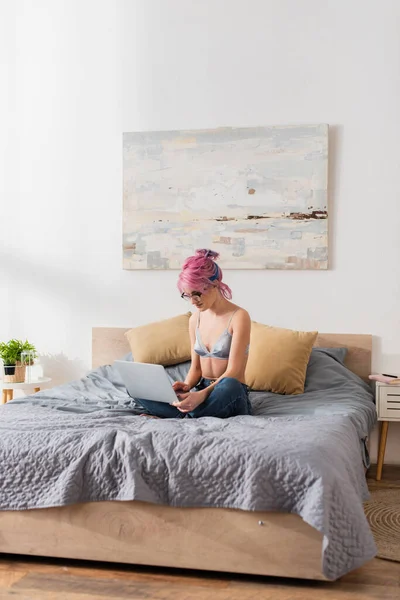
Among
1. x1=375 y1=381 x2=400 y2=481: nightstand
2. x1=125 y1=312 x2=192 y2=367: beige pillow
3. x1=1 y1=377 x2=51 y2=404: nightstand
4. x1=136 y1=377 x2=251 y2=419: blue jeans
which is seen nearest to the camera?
x1=136 y1=377 x2=251 y2=419: blue jeans

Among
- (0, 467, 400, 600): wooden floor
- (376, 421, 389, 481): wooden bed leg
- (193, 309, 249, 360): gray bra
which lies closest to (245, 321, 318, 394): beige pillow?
(376, 421, 389, 481): wooden bed leg

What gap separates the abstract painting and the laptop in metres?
1.47

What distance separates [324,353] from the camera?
4016 millimetres

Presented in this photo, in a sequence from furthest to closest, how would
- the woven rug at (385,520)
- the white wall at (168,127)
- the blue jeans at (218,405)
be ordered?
the white wall at (168,127), the blue jeans at (218,405), the woven rug at (385,520)

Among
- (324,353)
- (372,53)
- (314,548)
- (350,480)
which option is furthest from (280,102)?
(314,548)

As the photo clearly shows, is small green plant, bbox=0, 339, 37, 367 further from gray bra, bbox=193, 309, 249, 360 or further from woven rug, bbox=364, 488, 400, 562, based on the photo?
woven rug, bbox=364, 488, 400, 562

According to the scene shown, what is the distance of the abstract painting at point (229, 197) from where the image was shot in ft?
13.8

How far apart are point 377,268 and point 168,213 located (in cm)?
126

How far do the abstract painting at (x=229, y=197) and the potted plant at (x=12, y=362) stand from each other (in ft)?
2.68

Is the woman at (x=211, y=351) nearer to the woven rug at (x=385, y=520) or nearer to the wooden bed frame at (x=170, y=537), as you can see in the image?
the wooden bed frame at (x=170, y=537)

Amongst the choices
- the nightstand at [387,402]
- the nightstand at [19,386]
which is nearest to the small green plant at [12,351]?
the nightstand at [19,386]

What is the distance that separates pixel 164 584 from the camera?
2383mm

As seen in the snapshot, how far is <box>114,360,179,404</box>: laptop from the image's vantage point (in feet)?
9.25

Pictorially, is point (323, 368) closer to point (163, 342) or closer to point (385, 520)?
point (163, 342)
